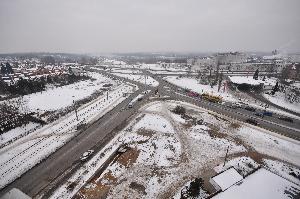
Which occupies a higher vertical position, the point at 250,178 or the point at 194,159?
the point at 250,178

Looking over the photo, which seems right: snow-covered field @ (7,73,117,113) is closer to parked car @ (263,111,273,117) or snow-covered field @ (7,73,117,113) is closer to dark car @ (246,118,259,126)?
dark car @ (246,118,259,126)

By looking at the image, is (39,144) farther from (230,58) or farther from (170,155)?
(230,58)

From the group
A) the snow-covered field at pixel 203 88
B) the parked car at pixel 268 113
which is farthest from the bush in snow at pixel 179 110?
the parked car at pixel 268 113

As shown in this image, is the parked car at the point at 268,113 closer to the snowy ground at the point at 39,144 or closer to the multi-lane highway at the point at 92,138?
the multi-lane highway at the point at 92,138

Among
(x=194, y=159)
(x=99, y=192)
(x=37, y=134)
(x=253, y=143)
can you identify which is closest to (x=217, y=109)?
(x=253, y=143)

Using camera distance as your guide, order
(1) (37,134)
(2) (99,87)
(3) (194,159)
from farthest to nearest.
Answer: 1. (2) (99,87)
2. (1) (37,134)
3. (3) (194,159)

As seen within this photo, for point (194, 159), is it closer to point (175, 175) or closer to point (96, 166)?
point (175, 175)
